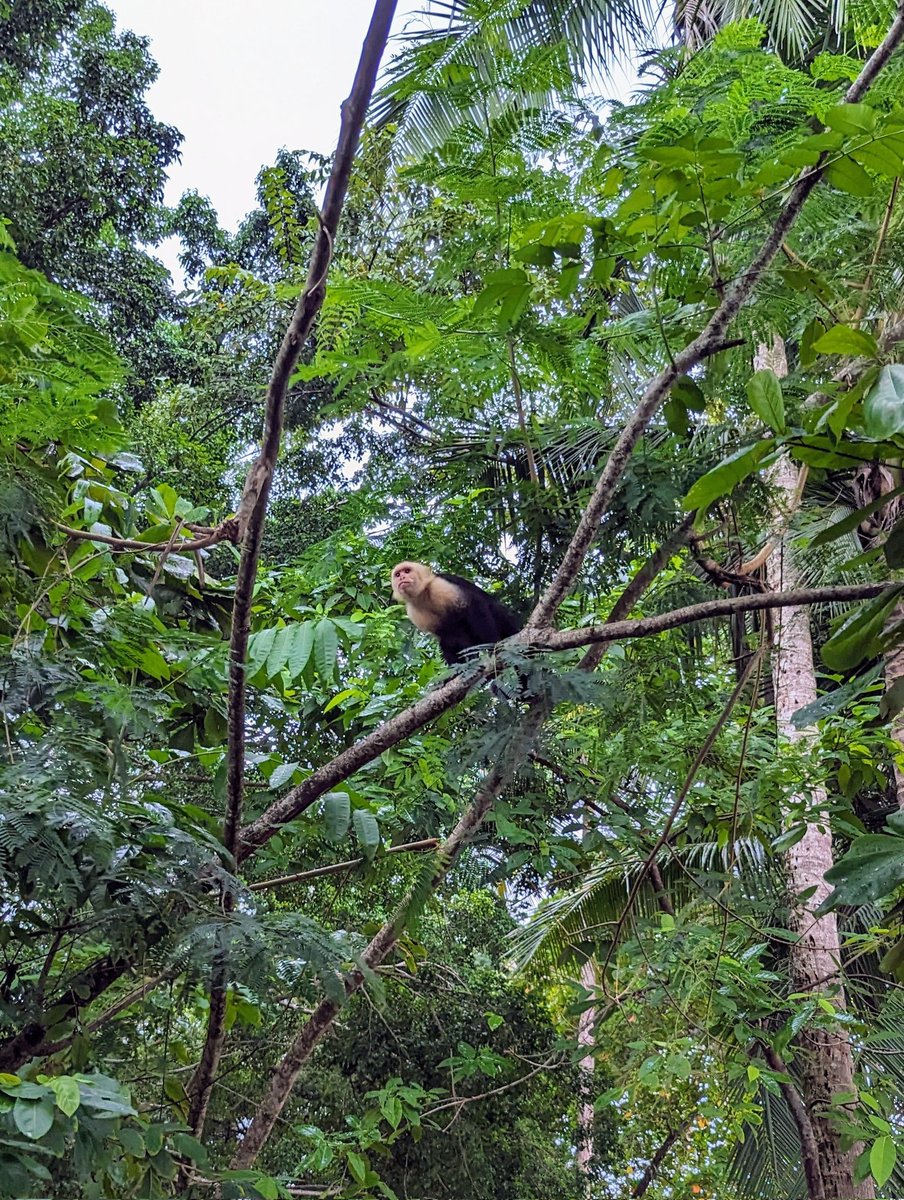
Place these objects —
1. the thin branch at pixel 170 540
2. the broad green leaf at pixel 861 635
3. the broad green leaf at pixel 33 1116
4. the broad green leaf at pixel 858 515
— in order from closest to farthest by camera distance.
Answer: the broad green leaf at pixel 33 1116 < the broad green leaf at pixel 858 515 < the broad green leaf at pixel 861 635 < the thin branch at pixel 170 540

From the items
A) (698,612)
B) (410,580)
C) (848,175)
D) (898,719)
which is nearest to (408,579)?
(410,580)

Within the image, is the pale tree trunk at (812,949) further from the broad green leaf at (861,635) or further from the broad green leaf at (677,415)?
the broad green leaf at (861,635)

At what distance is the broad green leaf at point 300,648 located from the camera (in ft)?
7.83

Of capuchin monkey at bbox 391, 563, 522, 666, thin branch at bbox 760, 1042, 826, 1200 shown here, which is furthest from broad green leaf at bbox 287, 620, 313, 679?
thin branch at bbox 760, 1042, 826, 1200

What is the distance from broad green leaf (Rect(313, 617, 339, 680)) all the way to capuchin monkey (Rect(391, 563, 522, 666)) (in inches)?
61.4

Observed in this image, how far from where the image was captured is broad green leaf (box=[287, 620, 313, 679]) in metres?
2.39

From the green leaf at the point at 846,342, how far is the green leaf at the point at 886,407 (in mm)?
75

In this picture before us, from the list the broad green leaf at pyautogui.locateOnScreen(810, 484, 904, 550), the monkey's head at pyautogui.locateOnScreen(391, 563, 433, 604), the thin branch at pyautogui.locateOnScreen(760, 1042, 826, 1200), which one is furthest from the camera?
the monkey's head at pyautogui.locateOnScreen(391, 563, 433, 604)

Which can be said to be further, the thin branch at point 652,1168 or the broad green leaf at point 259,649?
the thin branch at point 652,1168

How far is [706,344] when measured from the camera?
2.07 meters

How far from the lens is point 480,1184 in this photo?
17.0ft

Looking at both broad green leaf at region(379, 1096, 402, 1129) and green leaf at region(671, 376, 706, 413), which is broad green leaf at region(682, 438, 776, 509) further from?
broad green leaf at region(379, 1096, 402, 1129)

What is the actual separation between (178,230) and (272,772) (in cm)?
903

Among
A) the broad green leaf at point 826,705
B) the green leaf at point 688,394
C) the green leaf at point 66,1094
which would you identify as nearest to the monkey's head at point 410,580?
the green leaf at point 688,394
